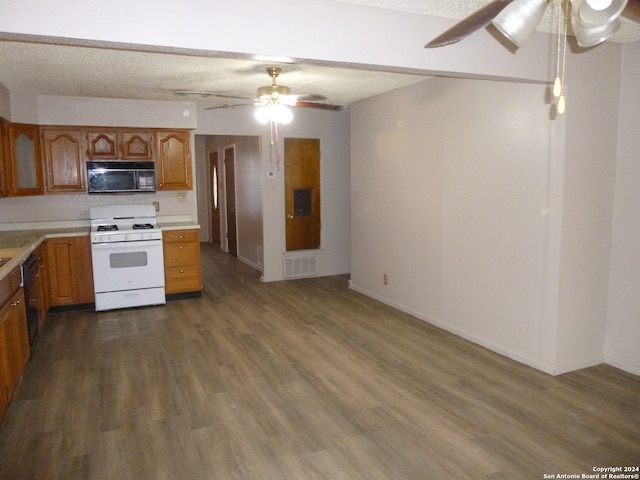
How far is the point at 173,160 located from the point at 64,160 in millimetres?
1227

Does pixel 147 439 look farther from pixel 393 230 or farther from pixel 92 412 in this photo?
pixel 393 230

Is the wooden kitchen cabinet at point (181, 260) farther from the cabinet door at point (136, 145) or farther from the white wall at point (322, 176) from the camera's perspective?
the white wall at point (322, 176)

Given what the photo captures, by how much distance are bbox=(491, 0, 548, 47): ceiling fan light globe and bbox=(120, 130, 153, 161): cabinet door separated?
4.96 m

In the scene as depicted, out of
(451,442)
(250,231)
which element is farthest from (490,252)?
(250,231)

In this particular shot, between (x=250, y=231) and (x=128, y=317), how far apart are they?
297cm

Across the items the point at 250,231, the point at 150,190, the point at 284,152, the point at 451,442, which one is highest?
the point at 284,152

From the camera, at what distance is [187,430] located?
114 inches

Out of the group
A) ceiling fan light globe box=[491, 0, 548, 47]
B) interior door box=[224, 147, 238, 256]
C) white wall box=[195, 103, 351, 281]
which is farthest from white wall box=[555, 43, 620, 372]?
interior door box=[224, 147, 238, 256]

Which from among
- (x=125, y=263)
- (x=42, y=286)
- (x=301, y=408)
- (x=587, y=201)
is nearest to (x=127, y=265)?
(x=125, y=263)

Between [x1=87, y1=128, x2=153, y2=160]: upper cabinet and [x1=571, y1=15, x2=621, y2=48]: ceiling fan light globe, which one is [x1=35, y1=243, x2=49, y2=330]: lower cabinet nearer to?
[x1=87, y1=128, x2=153, y2=160]: upper cabinet

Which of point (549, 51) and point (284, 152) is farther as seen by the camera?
point (284, 152)

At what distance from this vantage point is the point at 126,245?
5438mm

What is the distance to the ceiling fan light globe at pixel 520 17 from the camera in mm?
1764

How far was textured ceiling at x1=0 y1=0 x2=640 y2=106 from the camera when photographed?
331 centimetres
